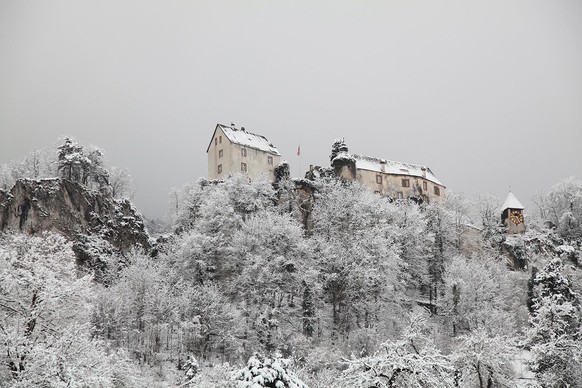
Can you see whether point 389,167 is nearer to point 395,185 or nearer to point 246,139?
Result: point 395,185

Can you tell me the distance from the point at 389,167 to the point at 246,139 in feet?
72.2

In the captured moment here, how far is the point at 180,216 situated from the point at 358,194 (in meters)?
20.9

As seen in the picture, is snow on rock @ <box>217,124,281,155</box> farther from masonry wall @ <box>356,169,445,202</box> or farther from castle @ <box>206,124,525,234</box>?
masonry wall @ <box>356,169,445,202</box>

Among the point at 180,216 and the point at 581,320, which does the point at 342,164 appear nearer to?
the point at 180,216

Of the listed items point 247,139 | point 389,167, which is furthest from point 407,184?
point 247,139

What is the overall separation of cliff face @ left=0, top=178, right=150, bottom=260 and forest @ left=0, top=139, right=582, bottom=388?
1234 mm

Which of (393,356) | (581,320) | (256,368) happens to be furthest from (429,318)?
(256,368)

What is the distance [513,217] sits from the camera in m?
84.7

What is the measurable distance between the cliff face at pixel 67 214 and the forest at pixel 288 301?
1234 mm

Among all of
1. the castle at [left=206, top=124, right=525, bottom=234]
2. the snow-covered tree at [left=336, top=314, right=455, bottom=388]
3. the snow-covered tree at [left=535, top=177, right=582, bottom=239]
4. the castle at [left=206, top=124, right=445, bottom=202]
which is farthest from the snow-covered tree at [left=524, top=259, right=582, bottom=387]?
the snow-covered tree at [left=535, top=177, right=582, bottom=239]

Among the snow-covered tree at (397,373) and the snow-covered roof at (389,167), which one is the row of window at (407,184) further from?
the snow-covered tree at (397,373)

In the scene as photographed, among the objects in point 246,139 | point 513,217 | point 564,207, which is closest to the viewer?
point 246,139

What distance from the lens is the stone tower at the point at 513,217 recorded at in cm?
8394

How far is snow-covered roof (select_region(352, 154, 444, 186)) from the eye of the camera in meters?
82.5
